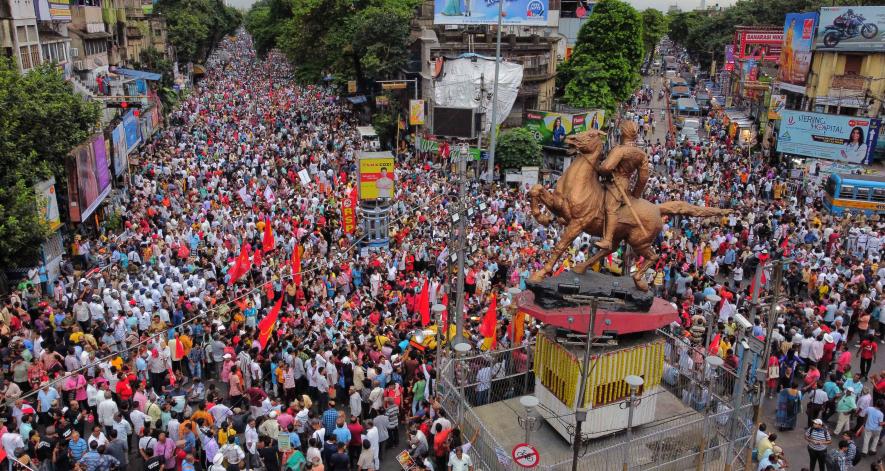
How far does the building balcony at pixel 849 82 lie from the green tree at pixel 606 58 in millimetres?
11091

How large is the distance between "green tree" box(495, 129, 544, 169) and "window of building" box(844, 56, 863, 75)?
18487 millimetres

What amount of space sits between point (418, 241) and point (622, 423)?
10283 mm

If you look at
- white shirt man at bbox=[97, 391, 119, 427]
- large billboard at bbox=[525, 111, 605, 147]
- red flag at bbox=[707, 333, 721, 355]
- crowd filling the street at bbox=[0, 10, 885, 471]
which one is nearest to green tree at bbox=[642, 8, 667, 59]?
large billboard at bbox=[525, 111, 605, 147]

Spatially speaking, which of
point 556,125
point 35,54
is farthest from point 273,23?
point 556,125

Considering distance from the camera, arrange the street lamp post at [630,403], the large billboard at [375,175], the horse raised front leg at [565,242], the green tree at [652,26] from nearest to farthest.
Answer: the street lamp post at [630,403] → the horse raised front leg at [565,242] → the large billboard at [375,175] → the green tree at [652,26]

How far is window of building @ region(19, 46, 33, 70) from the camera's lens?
98.2 ft

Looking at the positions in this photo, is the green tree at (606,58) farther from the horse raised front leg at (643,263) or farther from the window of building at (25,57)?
the horse raised front leg at (643,263)

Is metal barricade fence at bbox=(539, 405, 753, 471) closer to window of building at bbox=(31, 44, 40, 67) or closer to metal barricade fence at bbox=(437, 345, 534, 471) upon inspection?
metal barricade fence at bbox=(437, 345, 534, 471)

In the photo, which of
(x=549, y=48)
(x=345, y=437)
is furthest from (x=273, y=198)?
(x=549, y=48)

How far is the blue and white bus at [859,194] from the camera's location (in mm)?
27391

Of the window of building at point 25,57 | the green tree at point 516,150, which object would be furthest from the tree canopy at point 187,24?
the green tree at point 516,150

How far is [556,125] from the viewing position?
36656 mm

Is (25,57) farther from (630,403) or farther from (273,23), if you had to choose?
(273,23)

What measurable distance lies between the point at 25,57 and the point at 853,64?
40.0 meters
